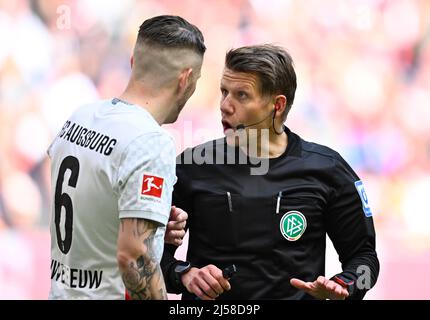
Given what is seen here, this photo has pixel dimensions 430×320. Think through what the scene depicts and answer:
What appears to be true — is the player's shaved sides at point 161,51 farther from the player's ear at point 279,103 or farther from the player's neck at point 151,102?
the player's ear at point 279,103

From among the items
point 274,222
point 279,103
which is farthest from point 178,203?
point 279,103

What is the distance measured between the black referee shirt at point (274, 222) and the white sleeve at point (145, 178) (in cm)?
60

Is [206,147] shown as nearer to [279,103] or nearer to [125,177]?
[279,103]

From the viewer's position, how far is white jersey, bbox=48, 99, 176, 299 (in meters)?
2.06

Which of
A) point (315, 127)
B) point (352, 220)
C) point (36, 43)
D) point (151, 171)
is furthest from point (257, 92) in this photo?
point (36, 43)

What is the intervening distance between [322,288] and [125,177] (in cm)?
82

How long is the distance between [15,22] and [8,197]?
57.2 inches

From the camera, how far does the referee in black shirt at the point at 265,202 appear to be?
2.64m

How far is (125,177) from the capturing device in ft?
6.73

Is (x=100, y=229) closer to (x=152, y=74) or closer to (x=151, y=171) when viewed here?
(x=151, y=171)

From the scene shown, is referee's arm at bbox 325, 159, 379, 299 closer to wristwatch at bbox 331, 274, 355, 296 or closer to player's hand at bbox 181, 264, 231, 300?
wristwatch at bbox 331, 274, 355, 296

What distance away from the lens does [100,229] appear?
2.13m

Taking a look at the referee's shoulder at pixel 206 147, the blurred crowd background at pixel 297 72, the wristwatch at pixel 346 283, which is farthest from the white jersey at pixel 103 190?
the blurred crowd background at pixel 297 72

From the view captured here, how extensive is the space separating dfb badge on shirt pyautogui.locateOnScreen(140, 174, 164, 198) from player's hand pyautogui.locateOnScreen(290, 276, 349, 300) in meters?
0.67
